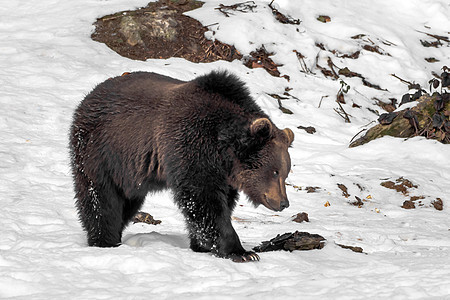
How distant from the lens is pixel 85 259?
4.23 metres

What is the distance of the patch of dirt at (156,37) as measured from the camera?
476 inches

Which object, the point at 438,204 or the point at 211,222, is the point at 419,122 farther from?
the point at 211,222

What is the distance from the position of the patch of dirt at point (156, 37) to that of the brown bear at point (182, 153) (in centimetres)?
651

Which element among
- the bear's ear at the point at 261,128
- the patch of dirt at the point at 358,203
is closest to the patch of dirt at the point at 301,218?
the patch of dirt at the point at 358,203

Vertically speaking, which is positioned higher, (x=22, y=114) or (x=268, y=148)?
(x=268, y=148)

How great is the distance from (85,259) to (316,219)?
3.47 metres

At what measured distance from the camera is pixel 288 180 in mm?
8414

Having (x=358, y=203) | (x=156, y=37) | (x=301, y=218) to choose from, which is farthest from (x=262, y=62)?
(x=301, y=218)

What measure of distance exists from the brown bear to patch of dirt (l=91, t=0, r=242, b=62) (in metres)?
6.51

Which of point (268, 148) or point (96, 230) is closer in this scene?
point (268, 148)

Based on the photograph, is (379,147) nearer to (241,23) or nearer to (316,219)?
(316,219)

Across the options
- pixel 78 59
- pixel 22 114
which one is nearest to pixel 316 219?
pixel 22 114

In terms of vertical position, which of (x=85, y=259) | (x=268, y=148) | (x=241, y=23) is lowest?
(x=241, y=23)

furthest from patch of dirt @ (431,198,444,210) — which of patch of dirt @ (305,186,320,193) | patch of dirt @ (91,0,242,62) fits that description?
patch of dirt @ (91,0,242,62)
